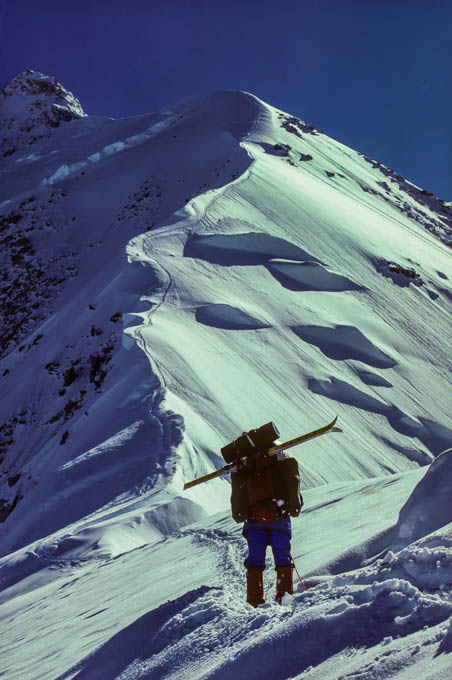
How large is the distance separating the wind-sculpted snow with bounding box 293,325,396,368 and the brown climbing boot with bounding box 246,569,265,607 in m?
10.5

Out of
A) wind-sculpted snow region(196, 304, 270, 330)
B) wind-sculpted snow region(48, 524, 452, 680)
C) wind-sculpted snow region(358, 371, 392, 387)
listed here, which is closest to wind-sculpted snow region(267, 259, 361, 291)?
wind-sculpted snow region(196, 304, 270, 330)

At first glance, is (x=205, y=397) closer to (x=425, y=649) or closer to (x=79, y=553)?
(x=79, y=553)

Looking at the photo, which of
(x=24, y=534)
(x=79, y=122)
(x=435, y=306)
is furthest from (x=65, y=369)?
(x=79, y=122)

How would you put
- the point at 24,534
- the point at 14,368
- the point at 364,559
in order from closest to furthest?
the point at 364,559, the point at 24,534, the point at 14,368

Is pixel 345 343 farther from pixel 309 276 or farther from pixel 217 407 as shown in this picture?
pixel 217 407

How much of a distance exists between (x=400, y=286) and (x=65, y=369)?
11.2m

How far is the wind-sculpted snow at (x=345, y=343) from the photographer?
14305 mm

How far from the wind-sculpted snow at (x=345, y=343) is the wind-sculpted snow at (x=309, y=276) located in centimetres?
251

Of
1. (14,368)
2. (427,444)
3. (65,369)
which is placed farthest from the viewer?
(14,368)

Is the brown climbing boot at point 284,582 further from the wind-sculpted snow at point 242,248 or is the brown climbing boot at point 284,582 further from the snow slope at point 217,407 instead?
the wind-sculpted snow at point 242,248

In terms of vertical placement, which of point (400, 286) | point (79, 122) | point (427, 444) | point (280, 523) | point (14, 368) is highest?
point (79, 122)

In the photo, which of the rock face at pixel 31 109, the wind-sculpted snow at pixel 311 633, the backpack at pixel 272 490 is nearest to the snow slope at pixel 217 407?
the wind-sculpted snow at pixel 311 633

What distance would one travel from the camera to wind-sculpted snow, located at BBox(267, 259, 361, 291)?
17031 millimetres

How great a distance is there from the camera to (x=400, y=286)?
1919 centimetres
